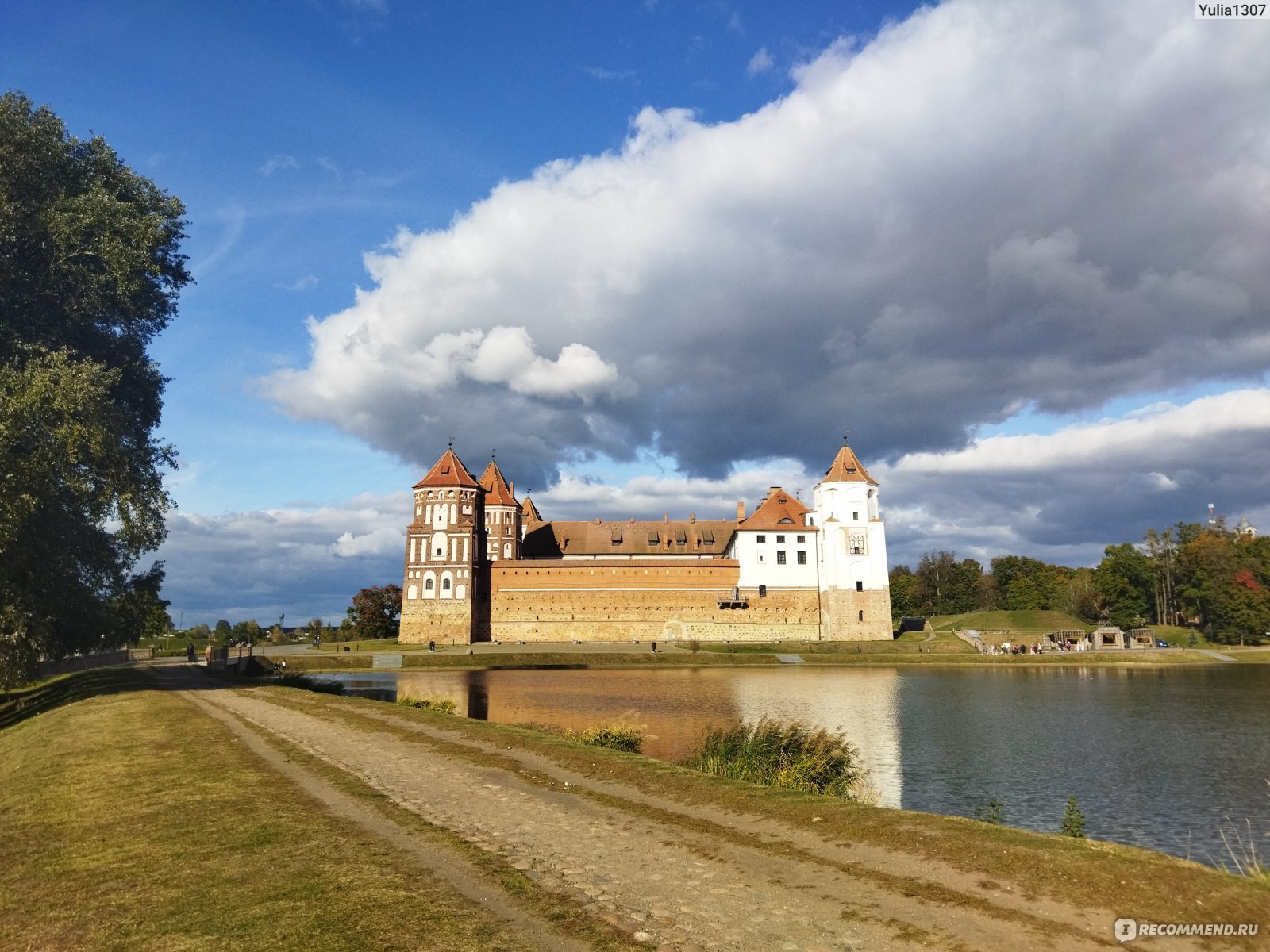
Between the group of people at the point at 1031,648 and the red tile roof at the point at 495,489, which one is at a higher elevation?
the red tile roof at the point at 495,489

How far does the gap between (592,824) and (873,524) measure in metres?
61.7

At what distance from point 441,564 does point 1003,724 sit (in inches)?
1983

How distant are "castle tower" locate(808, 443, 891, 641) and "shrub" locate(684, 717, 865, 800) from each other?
5244cm

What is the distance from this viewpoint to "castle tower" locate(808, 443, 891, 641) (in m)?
66.3

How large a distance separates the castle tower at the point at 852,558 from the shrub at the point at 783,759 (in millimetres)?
52436

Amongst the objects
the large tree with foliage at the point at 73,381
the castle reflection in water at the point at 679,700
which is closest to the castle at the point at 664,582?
the castle reflection in water at the point at 679,700

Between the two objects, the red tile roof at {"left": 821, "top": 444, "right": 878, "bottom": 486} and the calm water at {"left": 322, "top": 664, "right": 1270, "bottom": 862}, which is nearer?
the calm water at {"left": 322, "top": 664, "right": 1270, "bottom": 862}

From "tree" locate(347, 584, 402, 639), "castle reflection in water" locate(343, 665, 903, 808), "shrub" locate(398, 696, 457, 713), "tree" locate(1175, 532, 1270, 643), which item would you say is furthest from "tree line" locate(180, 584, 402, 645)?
"tree" locate(1175, 532, 1270, 643)

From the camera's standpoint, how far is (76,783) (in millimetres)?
11977

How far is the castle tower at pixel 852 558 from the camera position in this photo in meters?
66.3

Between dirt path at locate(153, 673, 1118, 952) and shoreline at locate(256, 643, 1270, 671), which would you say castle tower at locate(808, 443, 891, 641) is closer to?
shoreline at locate(256, 643, 1270, 671)

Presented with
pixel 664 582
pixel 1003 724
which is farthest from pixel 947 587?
pixel 1003 724

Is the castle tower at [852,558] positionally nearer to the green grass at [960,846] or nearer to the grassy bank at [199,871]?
the green grass at [960,846]

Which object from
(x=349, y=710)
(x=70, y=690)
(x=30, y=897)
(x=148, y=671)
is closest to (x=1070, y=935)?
(x=30, y=897)
